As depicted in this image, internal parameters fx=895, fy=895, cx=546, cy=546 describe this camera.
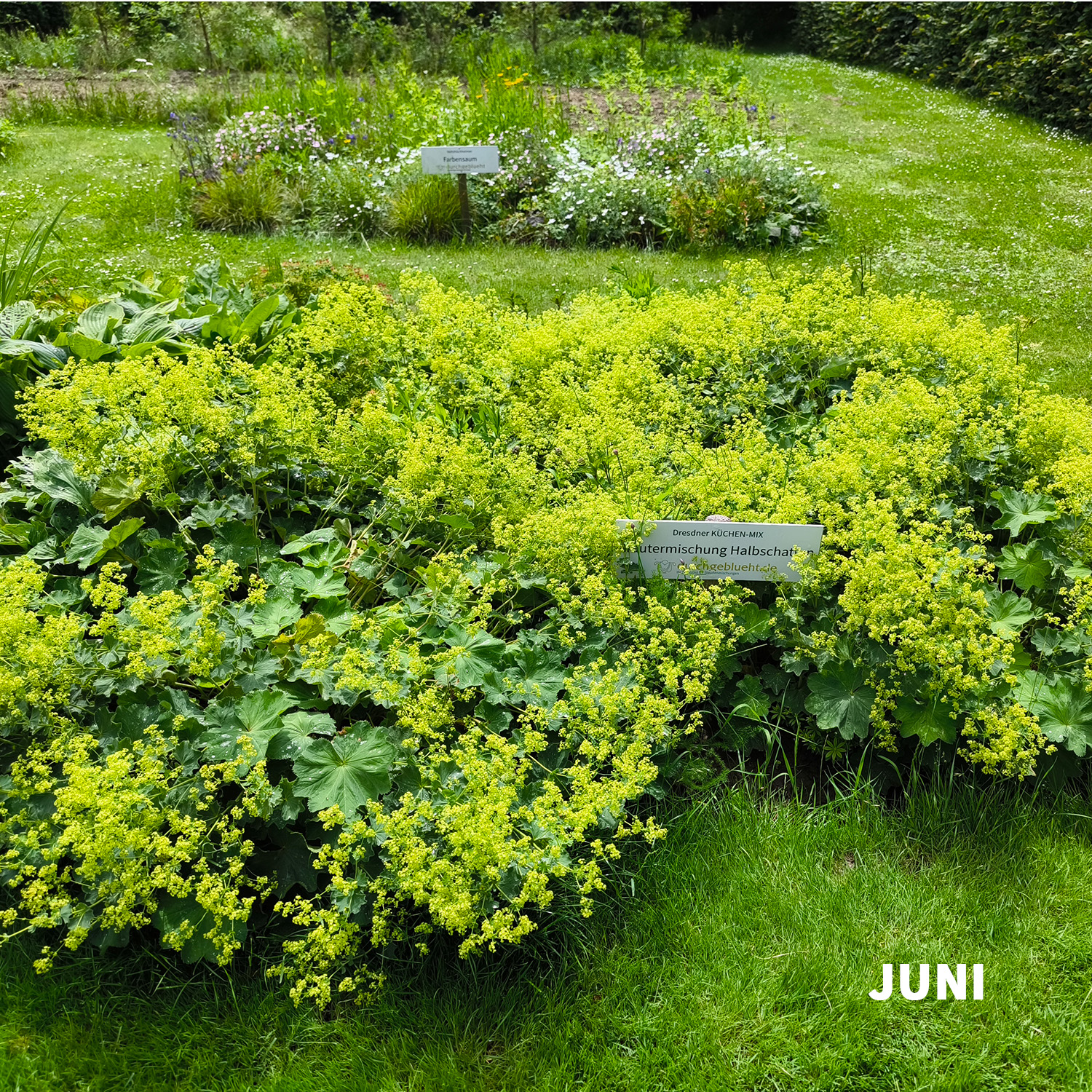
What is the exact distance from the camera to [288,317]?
4172 mm

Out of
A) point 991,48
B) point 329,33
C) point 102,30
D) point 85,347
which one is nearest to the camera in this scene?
point 85,347

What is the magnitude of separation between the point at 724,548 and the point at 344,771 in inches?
56.2

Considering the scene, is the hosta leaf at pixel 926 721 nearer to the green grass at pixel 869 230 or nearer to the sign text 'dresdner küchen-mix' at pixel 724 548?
the sign text 'dresdner küchen-mix' at pixel 724 548

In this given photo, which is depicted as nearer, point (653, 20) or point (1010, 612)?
point (1010, 612)

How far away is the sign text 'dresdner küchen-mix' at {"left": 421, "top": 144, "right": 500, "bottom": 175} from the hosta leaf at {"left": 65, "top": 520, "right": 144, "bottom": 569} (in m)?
4.68

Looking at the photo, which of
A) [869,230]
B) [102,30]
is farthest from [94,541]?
[102,30]

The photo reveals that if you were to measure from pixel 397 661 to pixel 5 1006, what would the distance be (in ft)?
4.25

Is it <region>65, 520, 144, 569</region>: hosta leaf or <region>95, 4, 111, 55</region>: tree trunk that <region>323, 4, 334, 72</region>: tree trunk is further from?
<region>65, 520, 144, 569</region>: hosta leaf

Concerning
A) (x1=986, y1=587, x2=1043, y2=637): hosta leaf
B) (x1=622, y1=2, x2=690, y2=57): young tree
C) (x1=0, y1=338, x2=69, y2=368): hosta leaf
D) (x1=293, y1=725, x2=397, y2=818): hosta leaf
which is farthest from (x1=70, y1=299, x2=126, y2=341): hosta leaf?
(x1=622, y1=2, x2=690, y2=57): young tree

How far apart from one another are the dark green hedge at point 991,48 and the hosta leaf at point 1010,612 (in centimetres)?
992

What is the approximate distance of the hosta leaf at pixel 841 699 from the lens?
108 inches

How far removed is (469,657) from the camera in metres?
2.61

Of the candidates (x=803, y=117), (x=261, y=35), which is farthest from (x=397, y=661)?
(x=261, y=35)

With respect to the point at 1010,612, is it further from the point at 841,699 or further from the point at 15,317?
the point at 15,317
